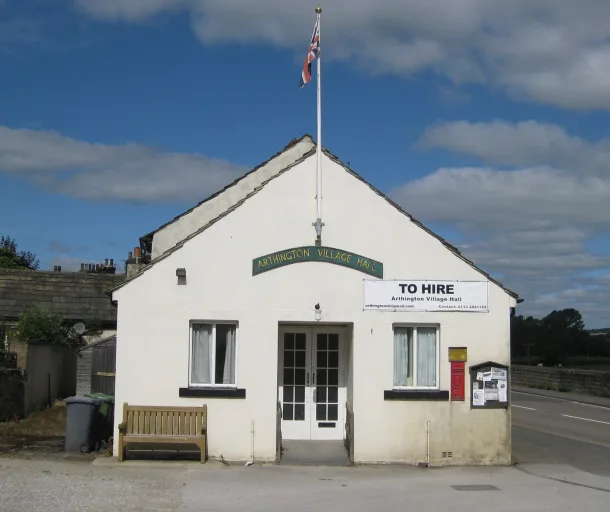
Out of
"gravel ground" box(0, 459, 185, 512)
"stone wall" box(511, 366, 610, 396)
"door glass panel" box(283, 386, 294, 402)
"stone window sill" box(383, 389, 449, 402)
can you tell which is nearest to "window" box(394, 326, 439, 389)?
"stone window sill" box(383, 389, 449, 402)

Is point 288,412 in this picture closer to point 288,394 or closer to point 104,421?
point 288,394

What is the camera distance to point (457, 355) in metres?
14.6

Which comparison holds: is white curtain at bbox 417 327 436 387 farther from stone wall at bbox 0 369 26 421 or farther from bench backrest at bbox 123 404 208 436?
stone wall at bbox 0 369 26 421

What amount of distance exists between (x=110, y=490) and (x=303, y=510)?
2.84m

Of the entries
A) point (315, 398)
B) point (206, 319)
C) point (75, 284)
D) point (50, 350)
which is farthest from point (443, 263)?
point (75, 284)

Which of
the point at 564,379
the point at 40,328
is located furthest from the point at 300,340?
the point at 564,379

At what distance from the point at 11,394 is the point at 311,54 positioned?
35.1ft

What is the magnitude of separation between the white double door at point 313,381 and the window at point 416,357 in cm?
108

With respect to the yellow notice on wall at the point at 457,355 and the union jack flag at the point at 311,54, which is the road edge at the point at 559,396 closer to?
the yellow notice on wall at the point at 457,355

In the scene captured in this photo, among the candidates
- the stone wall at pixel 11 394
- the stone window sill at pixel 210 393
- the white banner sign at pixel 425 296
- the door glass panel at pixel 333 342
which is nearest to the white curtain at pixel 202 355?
the stone window sill at pixel 210 393

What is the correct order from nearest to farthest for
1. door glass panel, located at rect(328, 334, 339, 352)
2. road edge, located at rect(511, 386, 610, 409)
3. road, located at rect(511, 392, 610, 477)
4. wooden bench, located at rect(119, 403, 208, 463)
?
1. wooden bench, located at rect(119, 403, 208, 463)
2. door glass panel, located at rect(328, 334, 339, 352)
3. road, located at rect(511, 392, 610, 477)
4. road edge, located at rect(511, 386, 610, 409)

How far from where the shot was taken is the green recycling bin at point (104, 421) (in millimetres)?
15156

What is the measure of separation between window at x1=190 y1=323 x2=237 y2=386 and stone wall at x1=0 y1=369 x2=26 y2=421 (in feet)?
22.5

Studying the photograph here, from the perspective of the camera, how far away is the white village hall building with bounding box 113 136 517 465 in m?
14.1
